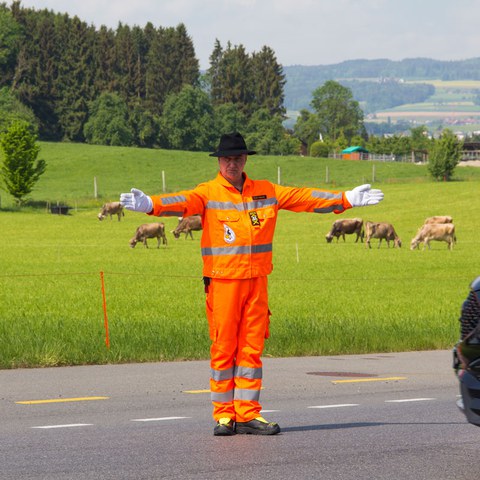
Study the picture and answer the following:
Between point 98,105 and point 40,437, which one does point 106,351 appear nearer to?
point 40,437

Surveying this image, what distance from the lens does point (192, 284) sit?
43125 millimetres

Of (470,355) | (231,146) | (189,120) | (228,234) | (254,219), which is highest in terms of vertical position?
(231,146)

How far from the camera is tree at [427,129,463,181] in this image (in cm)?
13100

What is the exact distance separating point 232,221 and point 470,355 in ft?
9.12

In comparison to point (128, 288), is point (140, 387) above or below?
above

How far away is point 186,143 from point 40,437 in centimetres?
18902

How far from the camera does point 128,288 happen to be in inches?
1624

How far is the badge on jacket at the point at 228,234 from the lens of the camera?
10.0 metres

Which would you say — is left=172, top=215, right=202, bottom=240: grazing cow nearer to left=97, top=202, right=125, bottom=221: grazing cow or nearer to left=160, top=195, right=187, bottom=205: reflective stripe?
left=97, top=202, right=125, bottom=221: grazing cow

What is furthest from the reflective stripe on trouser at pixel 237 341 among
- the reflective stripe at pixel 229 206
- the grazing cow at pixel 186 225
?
the grazing cow at pixel 186 225

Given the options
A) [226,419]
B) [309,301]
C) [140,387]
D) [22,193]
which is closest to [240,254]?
[226,419]

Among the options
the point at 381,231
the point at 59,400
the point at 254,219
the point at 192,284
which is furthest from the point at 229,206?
the point at 381,231

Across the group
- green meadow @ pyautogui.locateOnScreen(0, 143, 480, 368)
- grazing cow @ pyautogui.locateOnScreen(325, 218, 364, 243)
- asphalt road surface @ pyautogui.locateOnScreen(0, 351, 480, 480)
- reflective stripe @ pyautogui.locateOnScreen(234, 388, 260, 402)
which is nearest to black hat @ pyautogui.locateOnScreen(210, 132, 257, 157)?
reflective stripe @ pyautogui.locateOnScreen(234, 388, 260, 402)

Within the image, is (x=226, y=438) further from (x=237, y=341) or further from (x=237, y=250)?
(x=237, y=250)
